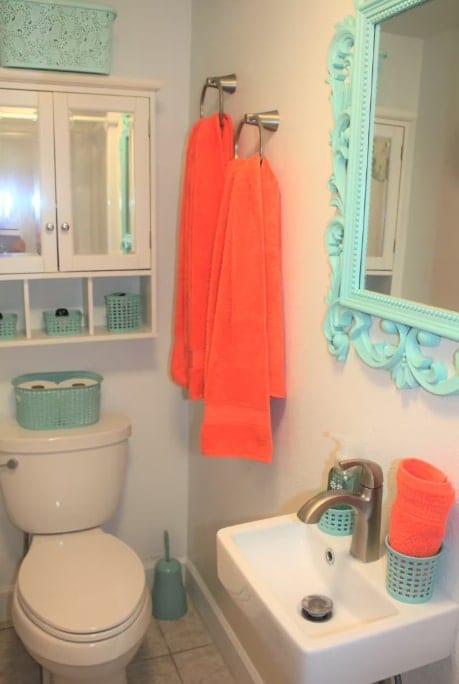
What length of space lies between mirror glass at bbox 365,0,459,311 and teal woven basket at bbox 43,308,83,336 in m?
1.16

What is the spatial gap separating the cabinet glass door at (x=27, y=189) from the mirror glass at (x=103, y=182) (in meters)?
0.09

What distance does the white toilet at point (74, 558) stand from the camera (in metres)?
1.67

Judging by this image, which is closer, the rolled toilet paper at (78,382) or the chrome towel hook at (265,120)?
the chrome towel hook at (265,120)

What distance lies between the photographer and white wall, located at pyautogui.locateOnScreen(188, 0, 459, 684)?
1201 millimetres

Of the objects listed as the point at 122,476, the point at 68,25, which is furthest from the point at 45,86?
the point at 122,476

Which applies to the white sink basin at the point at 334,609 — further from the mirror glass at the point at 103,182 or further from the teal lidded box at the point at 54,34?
the teal lidded box at the point at 54,34

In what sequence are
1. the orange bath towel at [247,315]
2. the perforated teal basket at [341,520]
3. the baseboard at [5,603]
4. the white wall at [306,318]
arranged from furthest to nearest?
the baseboard at [5,603], the orange bath towel at [247,315], the perforated teal basket at [341,520], the white wall at [306,318]

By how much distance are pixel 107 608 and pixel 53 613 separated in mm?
144

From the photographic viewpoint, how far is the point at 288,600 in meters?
1.30

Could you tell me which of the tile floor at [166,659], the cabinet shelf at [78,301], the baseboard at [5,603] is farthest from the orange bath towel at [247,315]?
the baseboard at [5,603]

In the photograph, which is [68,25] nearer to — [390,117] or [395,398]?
[390,117]

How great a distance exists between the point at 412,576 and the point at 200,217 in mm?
1133

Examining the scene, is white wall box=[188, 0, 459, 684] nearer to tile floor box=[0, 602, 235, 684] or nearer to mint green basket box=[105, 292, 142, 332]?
tile floor box=[0, 602, 235, 684]

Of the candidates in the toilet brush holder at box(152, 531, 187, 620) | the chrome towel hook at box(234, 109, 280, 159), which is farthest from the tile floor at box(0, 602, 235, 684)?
the chrome towel hook at box(234, 109, 280, 159)
